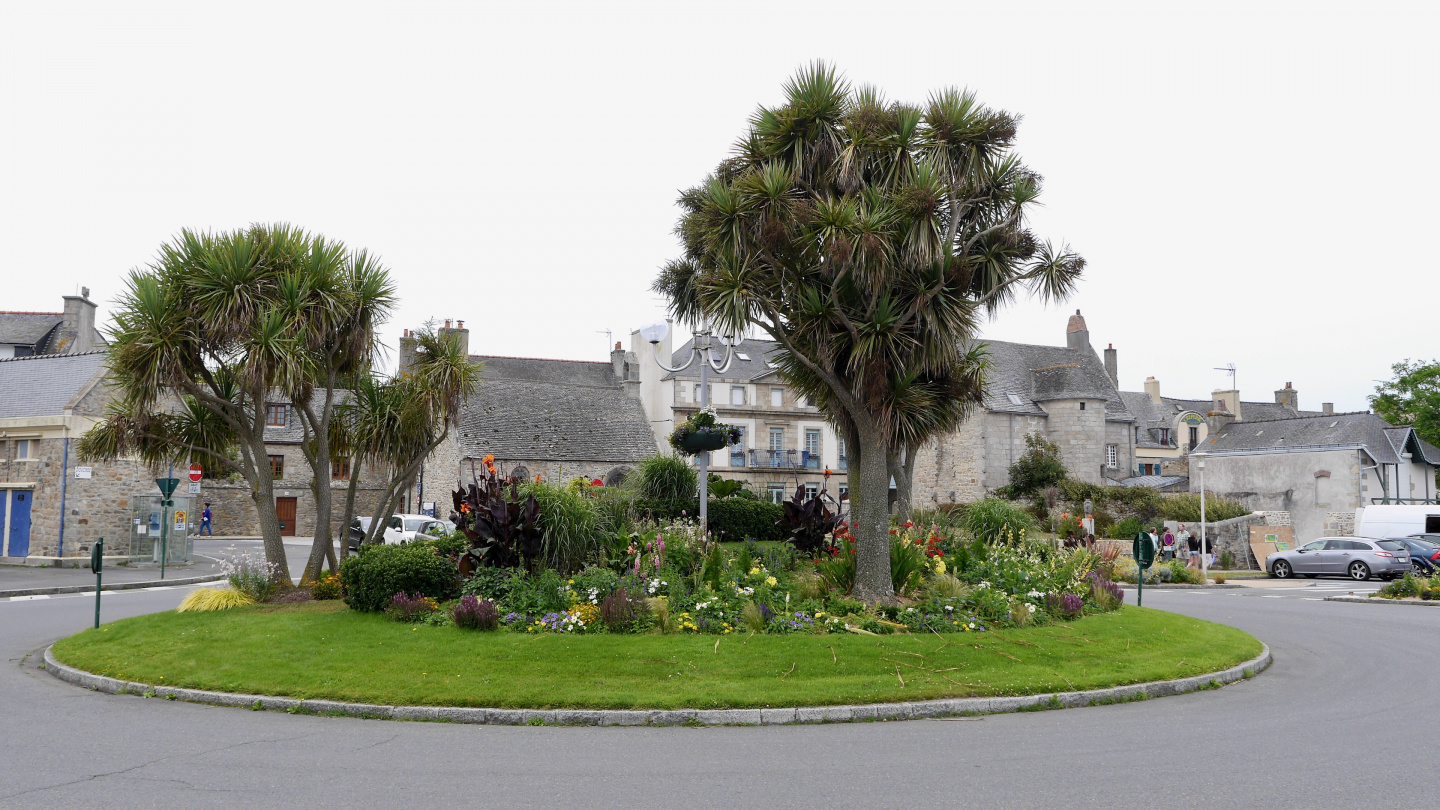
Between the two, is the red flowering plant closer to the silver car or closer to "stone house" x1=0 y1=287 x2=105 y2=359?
the silver car

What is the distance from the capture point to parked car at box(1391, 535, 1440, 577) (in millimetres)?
27078

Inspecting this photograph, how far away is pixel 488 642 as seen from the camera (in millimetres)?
10969

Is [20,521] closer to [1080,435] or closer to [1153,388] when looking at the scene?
[1080,435]

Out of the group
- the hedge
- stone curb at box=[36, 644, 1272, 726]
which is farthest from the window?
stone curb at box=[36, 644, 1272, 726]

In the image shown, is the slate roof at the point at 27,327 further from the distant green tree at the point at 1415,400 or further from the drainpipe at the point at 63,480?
the distant green tree at the point at 1415,400

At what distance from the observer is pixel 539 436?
4288 cm

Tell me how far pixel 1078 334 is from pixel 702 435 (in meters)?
48.9

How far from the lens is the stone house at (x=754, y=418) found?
2056 inches

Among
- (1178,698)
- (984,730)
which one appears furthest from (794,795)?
(1178,698)

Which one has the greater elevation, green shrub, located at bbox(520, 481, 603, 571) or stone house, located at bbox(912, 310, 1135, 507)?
stone house, located at bbox(912, 310, 1135, 507)

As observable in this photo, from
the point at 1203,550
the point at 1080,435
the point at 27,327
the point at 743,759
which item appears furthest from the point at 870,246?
the point at 27,327

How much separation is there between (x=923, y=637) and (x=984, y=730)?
266cm

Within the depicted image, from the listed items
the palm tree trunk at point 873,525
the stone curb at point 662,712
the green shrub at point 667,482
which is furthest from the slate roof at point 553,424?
the stone curb at point 662,712

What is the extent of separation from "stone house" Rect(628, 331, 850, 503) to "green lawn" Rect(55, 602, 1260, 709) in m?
39.6
